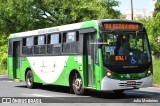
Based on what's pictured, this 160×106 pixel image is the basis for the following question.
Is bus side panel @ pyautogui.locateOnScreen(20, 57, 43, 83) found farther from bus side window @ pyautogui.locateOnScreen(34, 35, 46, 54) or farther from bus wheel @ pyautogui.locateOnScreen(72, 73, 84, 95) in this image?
bus wheel @ pyautogui.locateOnScreen(72, 73, 84, 95)

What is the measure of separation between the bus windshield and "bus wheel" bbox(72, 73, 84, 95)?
1.90 m

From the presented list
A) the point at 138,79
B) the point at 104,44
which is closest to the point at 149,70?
the point at 138,79

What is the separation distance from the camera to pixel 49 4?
32.8 m

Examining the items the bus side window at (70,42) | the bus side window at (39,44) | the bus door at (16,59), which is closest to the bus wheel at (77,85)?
the bus side window at (70,42)

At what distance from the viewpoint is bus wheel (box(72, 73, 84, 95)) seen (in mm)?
16766

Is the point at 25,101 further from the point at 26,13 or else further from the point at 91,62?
the point at 26,13

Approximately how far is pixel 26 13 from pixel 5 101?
57.3 feet

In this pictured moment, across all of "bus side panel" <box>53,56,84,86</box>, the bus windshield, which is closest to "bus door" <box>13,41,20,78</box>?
"bus side panel" <box>53,56,84,86</box>

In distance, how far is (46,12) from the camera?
33531 millimetres

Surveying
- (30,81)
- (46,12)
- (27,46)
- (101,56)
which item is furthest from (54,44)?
(46,12)

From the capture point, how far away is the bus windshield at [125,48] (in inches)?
608

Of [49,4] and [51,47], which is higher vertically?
[49,4]

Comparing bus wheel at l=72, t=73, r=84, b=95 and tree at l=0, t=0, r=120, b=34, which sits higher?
tree at l=0, t=0, r=120, b=34

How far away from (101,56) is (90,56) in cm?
89
